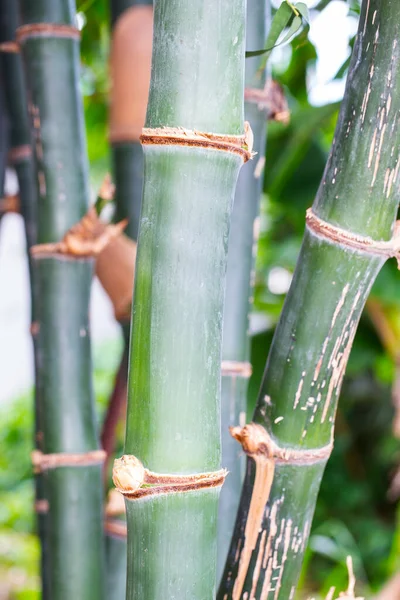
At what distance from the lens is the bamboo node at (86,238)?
0.41 meters

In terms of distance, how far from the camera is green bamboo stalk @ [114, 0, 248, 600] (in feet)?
0.85

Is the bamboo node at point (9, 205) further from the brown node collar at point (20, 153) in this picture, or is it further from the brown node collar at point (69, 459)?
the brown node collar at point (69, 459)

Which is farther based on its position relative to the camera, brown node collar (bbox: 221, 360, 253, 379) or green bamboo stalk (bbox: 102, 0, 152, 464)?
green bamboo stalk (bbox: 102, 0, 152, 464)

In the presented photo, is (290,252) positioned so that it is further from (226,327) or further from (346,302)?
(346,302)

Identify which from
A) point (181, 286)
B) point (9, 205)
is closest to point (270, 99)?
point (181, 286)

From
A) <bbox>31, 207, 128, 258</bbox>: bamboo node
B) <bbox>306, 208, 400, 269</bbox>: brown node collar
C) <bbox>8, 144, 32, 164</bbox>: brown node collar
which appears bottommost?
<bbox>31, 207, 128, 258</bbox>: bamboo node

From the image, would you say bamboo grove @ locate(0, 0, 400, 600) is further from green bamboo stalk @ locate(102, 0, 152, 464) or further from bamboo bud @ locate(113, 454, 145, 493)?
green bamboo stalk @ locate(102, 0, 152, 464)

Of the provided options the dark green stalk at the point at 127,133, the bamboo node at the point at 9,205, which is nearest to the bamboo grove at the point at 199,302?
the dark green stalk at the point at 127,133

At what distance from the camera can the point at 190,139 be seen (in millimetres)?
259

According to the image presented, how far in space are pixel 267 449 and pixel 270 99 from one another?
9.2 inches

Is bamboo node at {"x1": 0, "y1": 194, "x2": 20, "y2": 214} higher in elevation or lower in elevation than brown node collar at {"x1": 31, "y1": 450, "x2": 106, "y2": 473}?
higher

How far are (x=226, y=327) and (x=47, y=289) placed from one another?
114 mm

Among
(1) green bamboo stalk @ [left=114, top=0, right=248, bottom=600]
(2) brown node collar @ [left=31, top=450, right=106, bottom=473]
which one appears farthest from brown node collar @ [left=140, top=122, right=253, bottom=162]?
(2) brown node collar @ [left=31, top=450, right=106, bottom=473]

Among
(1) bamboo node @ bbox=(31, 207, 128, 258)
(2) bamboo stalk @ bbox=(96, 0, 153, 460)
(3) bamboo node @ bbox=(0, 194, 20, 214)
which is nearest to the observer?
(1) bamboo node @ bbox=(31, 207, 128, 258)
